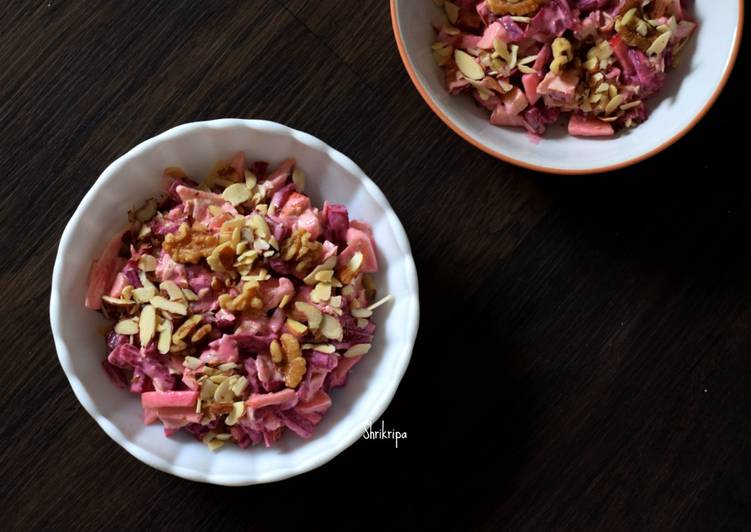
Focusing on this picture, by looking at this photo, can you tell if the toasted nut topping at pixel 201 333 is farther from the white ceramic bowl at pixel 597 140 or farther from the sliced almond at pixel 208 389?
the white ceramic bowl at pixel 597 140

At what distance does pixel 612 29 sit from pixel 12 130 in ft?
3.18

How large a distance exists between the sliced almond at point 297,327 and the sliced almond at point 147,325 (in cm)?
19

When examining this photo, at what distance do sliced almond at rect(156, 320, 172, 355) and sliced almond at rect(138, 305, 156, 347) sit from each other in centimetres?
1

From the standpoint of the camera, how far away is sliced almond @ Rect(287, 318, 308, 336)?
3.32ft

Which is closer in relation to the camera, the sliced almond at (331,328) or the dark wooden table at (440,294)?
the sliced almond at (331,328)

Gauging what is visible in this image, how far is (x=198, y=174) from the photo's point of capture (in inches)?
44.4

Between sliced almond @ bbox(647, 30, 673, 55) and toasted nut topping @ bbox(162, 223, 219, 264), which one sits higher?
sliced almond @ bbox(647, 30, 673, 55)

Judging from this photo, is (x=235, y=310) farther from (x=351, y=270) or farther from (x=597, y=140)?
(x=597, y=140)

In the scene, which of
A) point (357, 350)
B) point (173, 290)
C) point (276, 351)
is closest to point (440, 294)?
point (357, 350)

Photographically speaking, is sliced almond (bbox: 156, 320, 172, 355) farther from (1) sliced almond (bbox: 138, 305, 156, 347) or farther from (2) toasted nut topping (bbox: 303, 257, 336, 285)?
(2) toasted nut topping (bbox: 303, 257, 336, 285)

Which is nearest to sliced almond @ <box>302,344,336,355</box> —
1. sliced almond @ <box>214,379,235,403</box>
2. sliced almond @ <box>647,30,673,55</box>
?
sliced almond @ <box>214,379,235,403</box>

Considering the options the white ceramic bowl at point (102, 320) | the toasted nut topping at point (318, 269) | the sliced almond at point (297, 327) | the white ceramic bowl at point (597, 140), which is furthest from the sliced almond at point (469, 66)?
the sliced almond at point (297, 327)

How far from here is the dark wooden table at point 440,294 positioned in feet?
3.92

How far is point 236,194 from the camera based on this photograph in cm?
107
